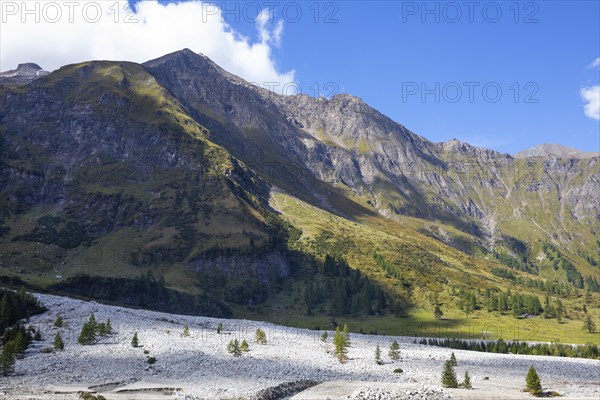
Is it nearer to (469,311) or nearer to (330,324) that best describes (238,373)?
(330,324)

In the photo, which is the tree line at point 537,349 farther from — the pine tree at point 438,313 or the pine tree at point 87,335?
the pine tree at point 87,335

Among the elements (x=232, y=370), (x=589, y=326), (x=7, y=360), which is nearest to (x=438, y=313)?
(x=589, y=326)

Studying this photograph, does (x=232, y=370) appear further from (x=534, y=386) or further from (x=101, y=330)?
(x=534, y=386)

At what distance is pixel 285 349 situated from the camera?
81.1 meters

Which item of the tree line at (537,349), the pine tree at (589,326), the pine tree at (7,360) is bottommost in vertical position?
the pine tree at (7,360)

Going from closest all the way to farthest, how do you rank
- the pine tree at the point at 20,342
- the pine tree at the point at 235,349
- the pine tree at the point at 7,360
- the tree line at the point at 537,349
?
the pine tree at the point at 7,360 → the pine tree at the point at 20,342 → the pine tree at the point at 235,349 → the tree line at the point at 537,349

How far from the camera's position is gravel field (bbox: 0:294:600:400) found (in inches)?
2021

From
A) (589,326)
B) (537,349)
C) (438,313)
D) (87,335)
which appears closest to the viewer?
(87,335)

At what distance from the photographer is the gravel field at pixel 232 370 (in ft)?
168

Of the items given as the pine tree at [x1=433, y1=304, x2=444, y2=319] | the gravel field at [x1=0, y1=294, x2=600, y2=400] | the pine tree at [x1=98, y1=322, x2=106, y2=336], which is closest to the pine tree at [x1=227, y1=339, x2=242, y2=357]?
the gravel field at [x1=0, y1=294, x2=600, y2=400]

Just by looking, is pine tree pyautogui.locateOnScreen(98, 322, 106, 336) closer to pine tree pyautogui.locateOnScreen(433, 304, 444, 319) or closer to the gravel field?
the gravel field

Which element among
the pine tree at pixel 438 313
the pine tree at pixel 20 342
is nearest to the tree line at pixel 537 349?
the pine tree at pixel 438 313

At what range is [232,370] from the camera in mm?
64875

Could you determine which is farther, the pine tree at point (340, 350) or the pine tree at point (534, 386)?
the pine tree at point (340, 350)
